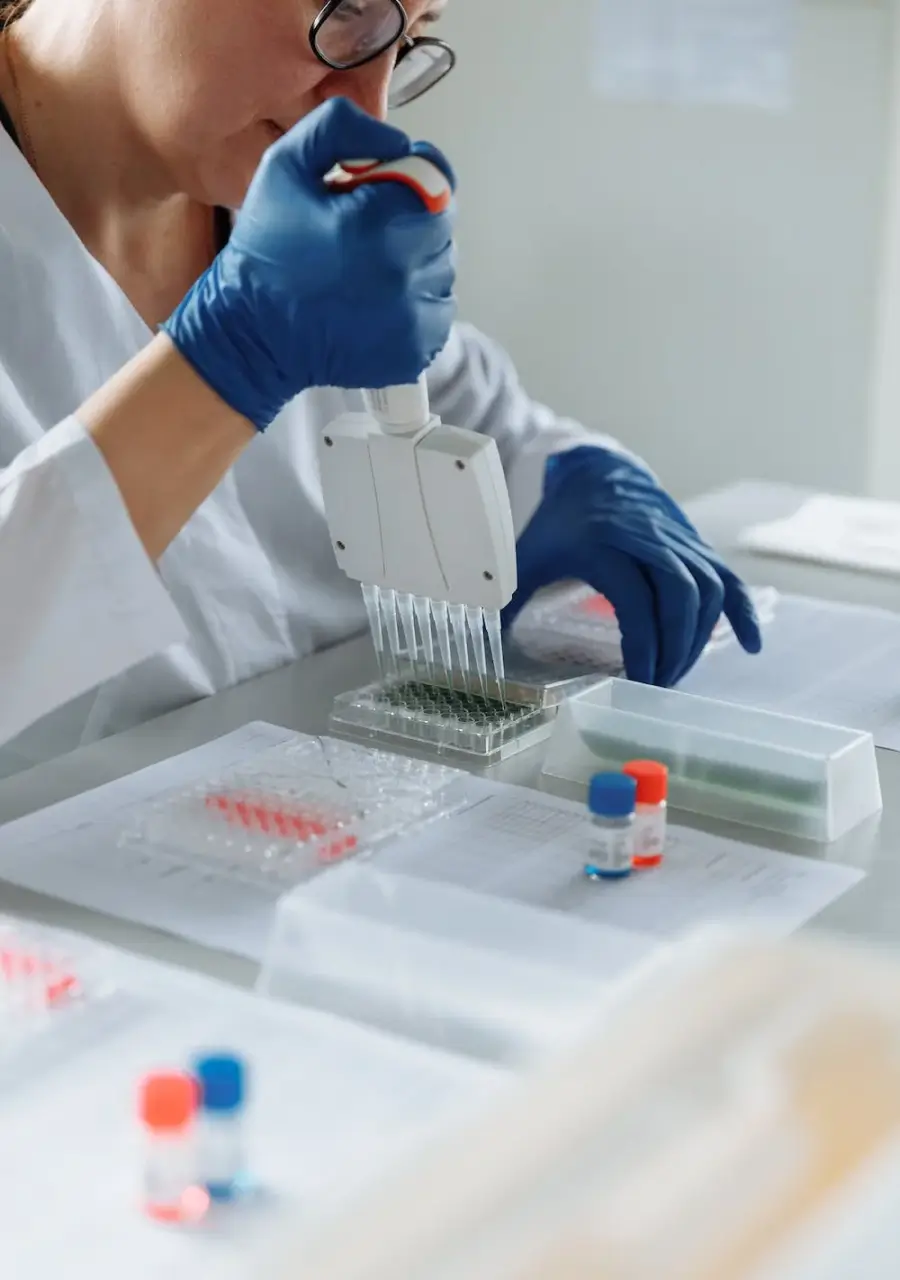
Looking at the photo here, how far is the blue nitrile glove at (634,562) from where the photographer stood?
1.50m

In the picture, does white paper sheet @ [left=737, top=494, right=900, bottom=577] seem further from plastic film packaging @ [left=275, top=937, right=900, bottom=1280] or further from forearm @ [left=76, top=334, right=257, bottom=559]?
plastic film packaging @ [left=275, top=937, right=900, bottom=1280]

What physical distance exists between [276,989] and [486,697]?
20.0 inches

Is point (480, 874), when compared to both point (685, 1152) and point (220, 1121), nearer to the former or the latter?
point (220, 1121)

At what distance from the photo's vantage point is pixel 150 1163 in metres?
0.75

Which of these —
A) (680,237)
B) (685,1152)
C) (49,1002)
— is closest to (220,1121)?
(49,1002)

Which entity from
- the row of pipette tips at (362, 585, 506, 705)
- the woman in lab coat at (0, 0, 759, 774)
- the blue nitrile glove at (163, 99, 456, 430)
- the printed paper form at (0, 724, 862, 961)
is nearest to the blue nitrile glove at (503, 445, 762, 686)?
the woman in lab coat at (0, 0, 759, 774)

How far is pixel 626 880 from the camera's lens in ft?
3.69

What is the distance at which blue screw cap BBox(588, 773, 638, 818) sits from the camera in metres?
1.13

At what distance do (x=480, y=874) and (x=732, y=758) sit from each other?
239 millimetres

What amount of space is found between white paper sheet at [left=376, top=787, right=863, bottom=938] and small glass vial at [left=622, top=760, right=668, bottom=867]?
0.01m

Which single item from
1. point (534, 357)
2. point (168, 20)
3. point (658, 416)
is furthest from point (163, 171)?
point (658, 416)

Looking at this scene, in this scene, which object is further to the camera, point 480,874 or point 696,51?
point 696,51

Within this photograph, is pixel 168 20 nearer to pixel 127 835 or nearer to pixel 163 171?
pixel 163 171

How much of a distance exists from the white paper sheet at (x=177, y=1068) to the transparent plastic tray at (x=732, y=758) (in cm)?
43
